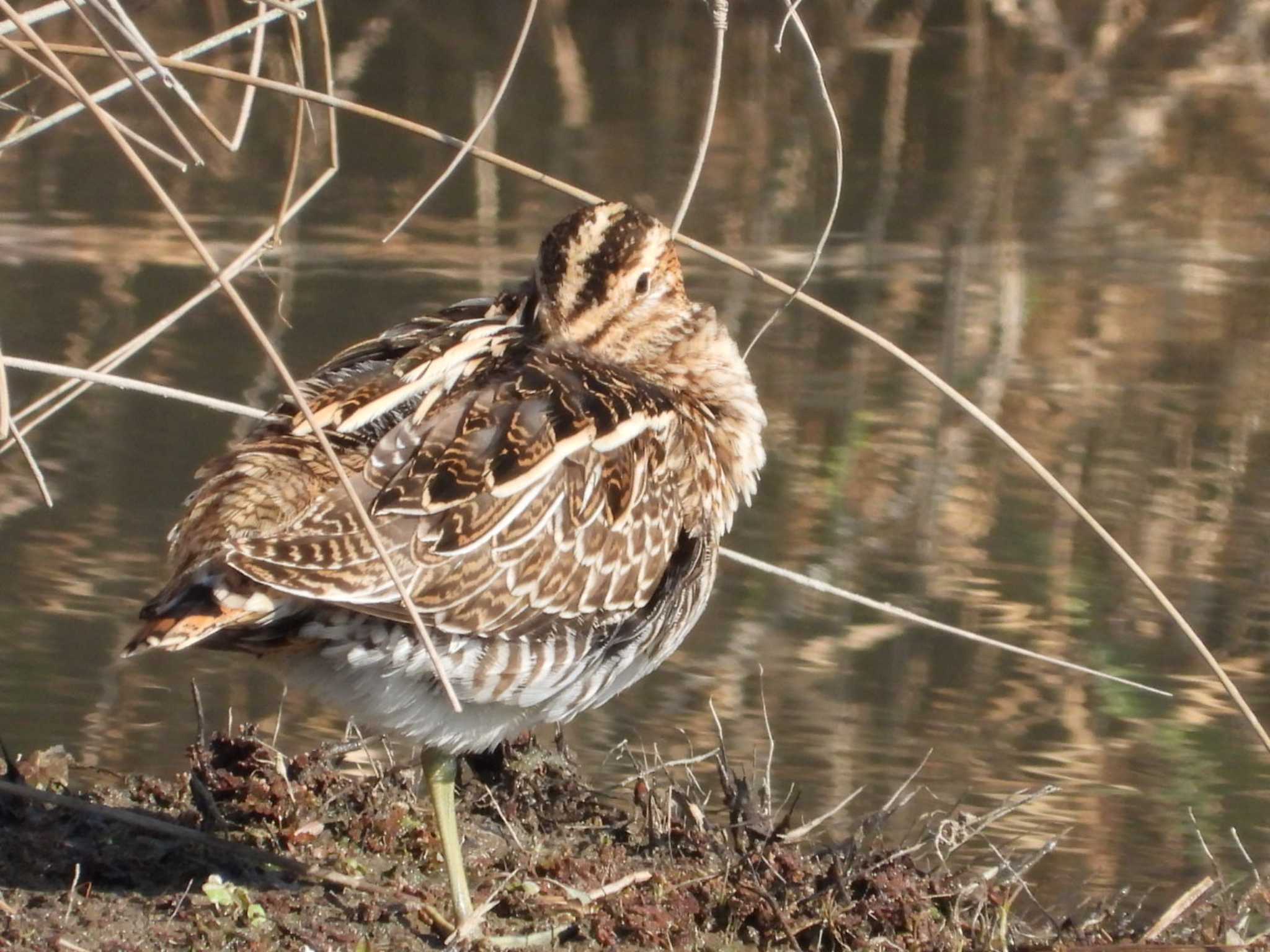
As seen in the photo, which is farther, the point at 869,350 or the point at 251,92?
the point at 869,350

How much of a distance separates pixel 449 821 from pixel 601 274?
4.42ft

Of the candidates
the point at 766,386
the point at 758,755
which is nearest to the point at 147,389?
the point at 758,755

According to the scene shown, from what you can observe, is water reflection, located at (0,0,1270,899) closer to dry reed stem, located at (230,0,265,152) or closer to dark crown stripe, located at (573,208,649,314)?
dark crown stripe, located at (573,208,649,314)

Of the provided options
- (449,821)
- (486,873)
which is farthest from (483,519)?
(486,873)

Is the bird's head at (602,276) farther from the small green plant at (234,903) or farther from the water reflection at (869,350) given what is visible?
the small green plant at (234,903)

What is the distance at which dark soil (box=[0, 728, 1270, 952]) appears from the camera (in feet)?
13.8

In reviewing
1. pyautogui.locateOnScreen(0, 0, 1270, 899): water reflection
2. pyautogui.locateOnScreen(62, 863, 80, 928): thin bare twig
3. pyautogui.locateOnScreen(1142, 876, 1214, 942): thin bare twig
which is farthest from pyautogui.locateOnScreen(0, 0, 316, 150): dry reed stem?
pyautogui.locateOnScreen(1142, 876, 1214, 942): thin bare twig

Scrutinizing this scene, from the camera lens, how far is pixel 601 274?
4.90 metres

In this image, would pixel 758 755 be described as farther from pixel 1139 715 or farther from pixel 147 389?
pixel 147 389

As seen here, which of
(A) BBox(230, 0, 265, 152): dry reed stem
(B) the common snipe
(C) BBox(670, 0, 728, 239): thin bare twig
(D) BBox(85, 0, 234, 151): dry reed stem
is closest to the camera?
(D) BBox(85, 0, 234, 151): dry reed stem

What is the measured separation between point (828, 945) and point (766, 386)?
4.12 metres

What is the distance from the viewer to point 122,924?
4.10 metres

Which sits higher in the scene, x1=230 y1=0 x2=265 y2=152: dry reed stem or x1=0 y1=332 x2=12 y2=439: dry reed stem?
x1=230 y1=0 x2=265 y2=152: dry reed stem

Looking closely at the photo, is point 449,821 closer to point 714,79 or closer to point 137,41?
point 714,79
